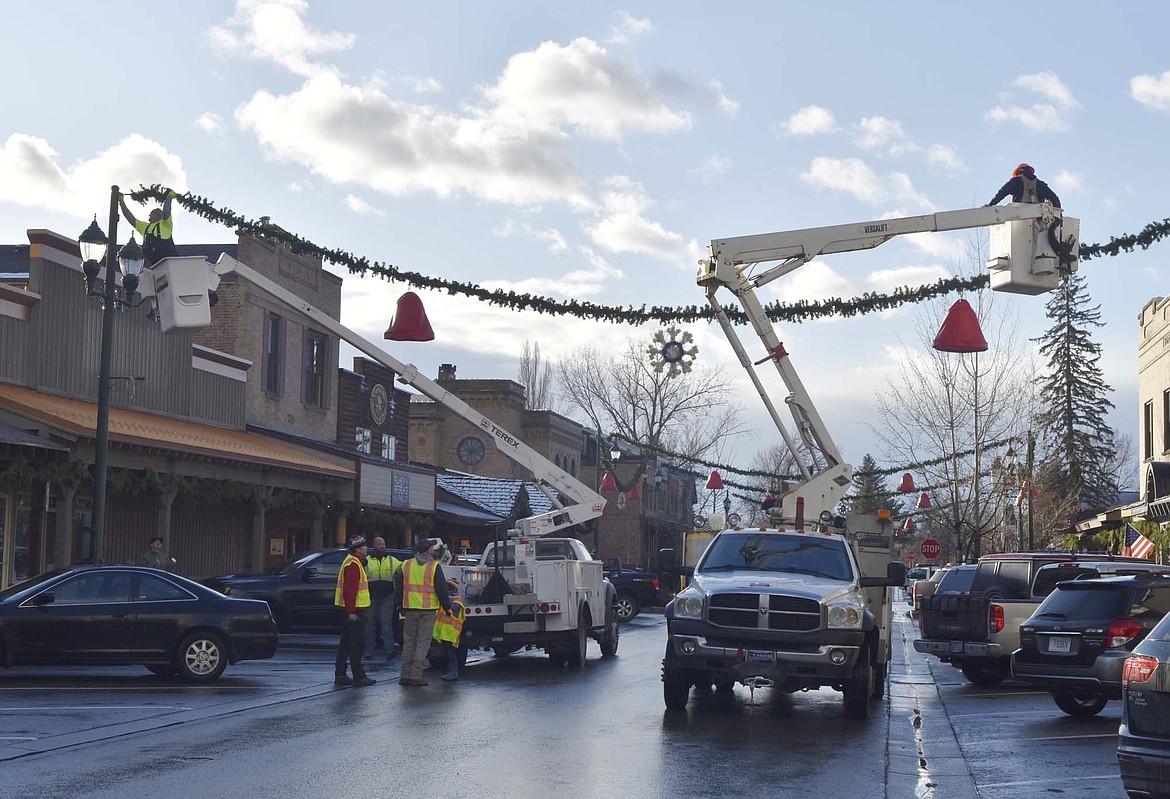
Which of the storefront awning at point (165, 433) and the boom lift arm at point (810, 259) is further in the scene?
the storefront awning at point (165, 433)

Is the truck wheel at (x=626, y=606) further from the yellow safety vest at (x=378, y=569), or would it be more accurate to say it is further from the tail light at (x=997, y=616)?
the tail light at (x=997, y=616)

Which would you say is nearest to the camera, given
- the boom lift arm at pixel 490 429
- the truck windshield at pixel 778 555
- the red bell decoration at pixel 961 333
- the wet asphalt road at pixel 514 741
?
the wet asphalt road at pixel 514 741

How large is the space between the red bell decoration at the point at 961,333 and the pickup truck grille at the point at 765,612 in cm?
491

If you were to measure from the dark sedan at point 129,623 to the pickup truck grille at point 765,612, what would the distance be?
242 inches

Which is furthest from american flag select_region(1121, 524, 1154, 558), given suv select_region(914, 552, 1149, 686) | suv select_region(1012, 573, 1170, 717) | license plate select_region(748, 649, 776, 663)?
license plate select_region(748, 649, 776, 663)

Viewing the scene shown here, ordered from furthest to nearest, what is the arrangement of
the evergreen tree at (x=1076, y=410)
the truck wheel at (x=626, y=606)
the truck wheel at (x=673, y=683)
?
the evergreen tree at (x=1076, y=410), the truck wheel at (x=626, y=606), the truck wheel at (x=673, y=683)

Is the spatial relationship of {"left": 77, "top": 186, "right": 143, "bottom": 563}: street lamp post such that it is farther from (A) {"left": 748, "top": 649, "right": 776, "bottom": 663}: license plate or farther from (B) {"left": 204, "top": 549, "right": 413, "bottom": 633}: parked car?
(A) {"left": 748, "top": 649, "right": 776, "bottom": 663}: license plate

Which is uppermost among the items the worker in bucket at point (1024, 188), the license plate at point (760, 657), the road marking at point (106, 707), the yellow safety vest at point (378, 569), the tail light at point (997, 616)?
the worker in bucket at point (1024, 188)

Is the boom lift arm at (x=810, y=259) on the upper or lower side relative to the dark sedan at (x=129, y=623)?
upper

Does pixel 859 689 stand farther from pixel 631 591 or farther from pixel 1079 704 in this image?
pixel 631 591

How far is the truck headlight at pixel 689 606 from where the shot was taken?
14578 millimetres

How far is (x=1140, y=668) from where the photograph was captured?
830 centimetres

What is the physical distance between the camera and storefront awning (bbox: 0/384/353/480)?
881 inches

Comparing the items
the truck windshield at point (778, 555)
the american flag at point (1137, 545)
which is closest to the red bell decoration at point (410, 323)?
the truck windshield at point (778, 555)
